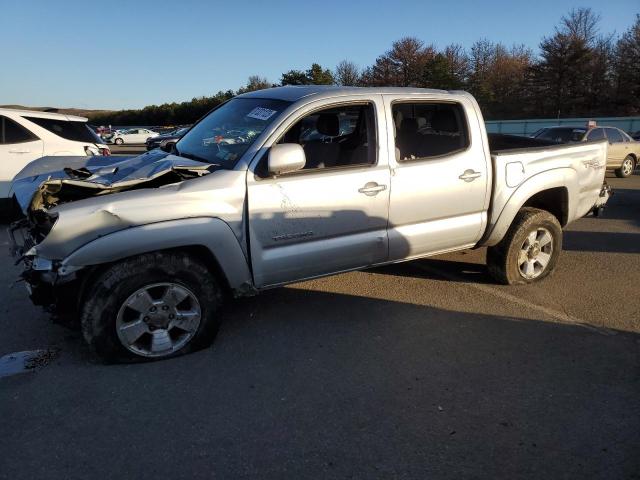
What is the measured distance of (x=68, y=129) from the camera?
27.9ft

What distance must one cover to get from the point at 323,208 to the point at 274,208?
40cm

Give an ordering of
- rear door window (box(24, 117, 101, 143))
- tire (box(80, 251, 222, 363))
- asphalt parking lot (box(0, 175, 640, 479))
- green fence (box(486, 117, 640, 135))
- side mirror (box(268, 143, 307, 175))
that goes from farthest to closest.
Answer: green fence (box(486, 117, 640, 135)) < rear door window (box(24, 117, 101, 143)) < side mirror (box(268, 143, 307, 175)) < tire (box(80, 251, 222, 363)) < asphalt parking lot (box(0, 175, 640, 479))

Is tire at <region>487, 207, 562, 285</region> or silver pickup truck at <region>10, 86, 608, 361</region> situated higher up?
silver pickup truck at <region>10, 86, 608, 361</region>

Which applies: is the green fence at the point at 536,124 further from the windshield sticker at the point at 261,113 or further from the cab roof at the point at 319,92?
the windshield sticker at the point at 261,113

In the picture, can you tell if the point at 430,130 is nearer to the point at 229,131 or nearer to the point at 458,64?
the point at 229,131

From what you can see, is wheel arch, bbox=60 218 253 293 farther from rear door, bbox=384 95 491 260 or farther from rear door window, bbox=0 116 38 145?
rear door window, bbox=0 116 38 145

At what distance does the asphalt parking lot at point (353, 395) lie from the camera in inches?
99.6

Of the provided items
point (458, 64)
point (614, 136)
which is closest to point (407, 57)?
point (458, 64)

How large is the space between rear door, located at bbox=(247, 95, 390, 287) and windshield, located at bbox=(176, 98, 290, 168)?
0.76 feet

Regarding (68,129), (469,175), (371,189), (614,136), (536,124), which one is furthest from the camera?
(536,124)

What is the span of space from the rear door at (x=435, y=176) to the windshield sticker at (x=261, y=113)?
38.2 inches

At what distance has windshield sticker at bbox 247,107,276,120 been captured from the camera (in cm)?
386

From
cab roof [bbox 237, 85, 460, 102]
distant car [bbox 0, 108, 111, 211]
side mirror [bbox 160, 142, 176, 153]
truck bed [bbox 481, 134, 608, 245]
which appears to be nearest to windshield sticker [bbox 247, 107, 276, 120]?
cab roof [bbox 237, 85, 460, 102]

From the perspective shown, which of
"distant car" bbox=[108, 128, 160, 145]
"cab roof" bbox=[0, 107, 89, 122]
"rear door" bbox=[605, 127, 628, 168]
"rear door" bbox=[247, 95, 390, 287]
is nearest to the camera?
"rear door" bbox=[247, 95, 390, 287]
